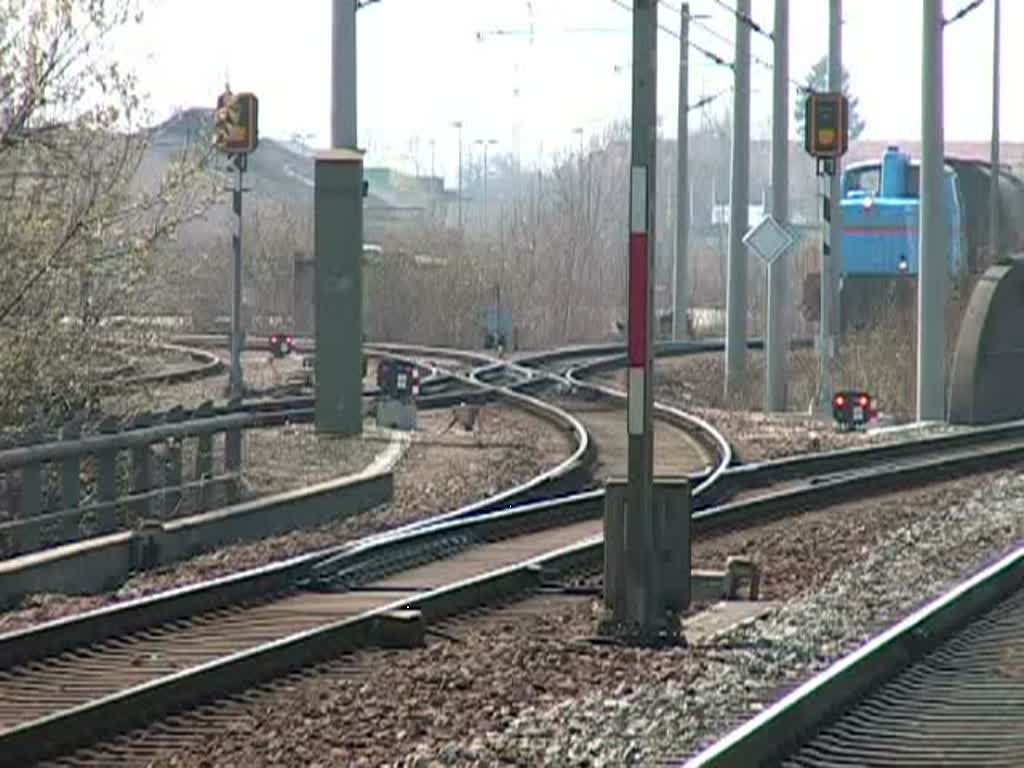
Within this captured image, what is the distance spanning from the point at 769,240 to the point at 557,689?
23.5 meters

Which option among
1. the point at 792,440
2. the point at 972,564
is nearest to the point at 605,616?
the point at 972,564

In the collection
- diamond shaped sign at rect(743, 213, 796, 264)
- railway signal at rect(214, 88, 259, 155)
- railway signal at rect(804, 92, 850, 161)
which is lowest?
diamond shaped sign at rect(743, 213, 796, 264)

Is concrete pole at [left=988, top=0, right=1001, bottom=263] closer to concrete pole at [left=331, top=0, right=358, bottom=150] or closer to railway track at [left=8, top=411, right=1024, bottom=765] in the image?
concrete pole at [left=331, top=0, right=358, bottom=150]

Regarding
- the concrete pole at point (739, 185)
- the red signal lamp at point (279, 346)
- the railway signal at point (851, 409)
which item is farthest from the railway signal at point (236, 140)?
the red signal lamp at point (279, 346)

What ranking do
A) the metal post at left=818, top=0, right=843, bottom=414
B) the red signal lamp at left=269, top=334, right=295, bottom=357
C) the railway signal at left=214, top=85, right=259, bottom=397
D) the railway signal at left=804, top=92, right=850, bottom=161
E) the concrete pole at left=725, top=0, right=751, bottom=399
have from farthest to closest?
the red signal lamp at left=269, top=334, right=295, bottom=357, the concrete pole at left=725, top=0, right=751, bottom=399, the metal post at left=818, top=0, right=843, bottom=414, the railway signal at left=804, top=92, right=850, bottom=161, the railway signal at left=214, top=85, right=259, bottom=397

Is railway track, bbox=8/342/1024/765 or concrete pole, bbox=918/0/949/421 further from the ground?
concrete pole, bbox=918/0/949/421

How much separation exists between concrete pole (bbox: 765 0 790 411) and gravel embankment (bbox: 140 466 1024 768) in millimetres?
19932

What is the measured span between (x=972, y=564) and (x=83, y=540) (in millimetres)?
5676

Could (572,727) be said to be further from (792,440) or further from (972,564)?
(792,440)

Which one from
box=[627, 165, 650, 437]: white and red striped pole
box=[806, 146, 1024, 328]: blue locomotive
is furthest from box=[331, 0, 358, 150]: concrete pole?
box=[806, 146, 1024, 328]: blue locomotive

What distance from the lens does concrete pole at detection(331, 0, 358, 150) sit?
909 inches

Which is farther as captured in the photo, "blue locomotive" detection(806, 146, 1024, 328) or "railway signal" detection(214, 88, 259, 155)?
"blue locomotive" detection(806, 146, 1024, 328)

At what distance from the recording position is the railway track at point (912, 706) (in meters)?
8.16

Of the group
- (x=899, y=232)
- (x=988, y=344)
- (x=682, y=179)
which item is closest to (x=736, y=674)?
(x=988, y=344)
